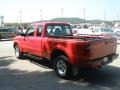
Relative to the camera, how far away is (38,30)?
946cm

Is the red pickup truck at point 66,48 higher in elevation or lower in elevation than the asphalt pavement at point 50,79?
higher

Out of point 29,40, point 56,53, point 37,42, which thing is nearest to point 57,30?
point 37,42

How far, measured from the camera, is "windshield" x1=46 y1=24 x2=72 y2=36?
9250mm

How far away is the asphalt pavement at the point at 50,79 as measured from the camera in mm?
6827

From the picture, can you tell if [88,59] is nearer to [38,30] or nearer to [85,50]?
[85,50]

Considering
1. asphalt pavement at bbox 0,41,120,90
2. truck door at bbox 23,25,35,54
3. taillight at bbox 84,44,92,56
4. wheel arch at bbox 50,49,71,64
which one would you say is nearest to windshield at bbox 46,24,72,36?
truck door at bbox 23,25,35,54

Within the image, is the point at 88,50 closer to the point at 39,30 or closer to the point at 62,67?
the point at 62,67

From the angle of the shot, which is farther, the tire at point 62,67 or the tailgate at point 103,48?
the tire at point 62,67

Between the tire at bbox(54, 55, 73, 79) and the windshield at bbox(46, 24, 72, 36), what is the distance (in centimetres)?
152

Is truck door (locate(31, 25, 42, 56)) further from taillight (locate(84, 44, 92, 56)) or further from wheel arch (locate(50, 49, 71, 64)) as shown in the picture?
taillight (locate(84, 44, 92, 56))

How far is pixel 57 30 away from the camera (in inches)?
380

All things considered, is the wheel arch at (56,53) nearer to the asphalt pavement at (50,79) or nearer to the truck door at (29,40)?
the asphalt pavement at (50,79)

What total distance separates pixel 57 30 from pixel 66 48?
2.37 meters

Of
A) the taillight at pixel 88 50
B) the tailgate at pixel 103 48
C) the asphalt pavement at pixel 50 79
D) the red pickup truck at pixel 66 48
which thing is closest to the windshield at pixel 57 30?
the red pickup truck at pixel 66 48
